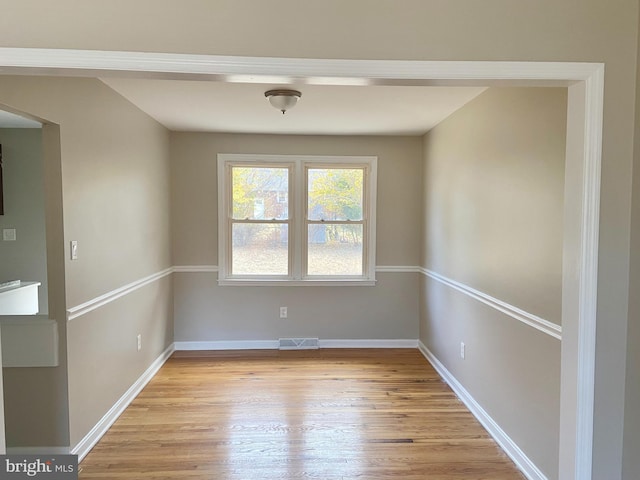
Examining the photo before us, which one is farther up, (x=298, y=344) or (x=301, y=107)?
(x=301, y=107)

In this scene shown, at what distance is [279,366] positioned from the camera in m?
3.65

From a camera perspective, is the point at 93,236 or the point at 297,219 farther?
the point at 297,219

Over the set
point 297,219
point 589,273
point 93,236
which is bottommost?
point 589,273

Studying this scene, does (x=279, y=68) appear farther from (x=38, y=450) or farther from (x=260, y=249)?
(x=260, y=249)

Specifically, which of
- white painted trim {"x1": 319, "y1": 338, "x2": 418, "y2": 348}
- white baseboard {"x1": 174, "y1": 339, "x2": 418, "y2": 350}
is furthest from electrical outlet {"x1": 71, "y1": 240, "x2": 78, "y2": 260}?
white painted trim {"x1": 319, "y1": 338, "x2": 418, "y2": 348}

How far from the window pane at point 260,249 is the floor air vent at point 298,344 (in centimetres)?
73

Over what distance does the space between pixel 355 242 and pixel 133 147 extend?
233 cm

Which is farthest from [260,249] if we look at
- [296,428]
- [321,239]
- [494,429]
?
[494,429]

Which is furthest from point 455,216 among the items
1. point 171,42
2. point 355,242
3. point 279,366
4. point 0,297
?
point 0,297

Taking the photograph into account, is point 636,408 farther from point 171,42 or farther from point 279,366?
point 279,366

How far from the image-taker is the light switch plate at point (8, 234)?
3688 mm

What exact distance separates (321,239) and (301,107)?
156cm

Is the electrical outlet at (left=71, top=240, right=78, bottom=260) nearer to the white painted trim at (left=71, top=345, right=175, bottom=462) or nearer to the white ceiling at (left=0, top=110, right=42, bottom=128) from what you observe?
the white painted trim at (left=71, top=345, right=175, bottom=462)

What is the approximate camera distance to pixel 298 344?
414cm
